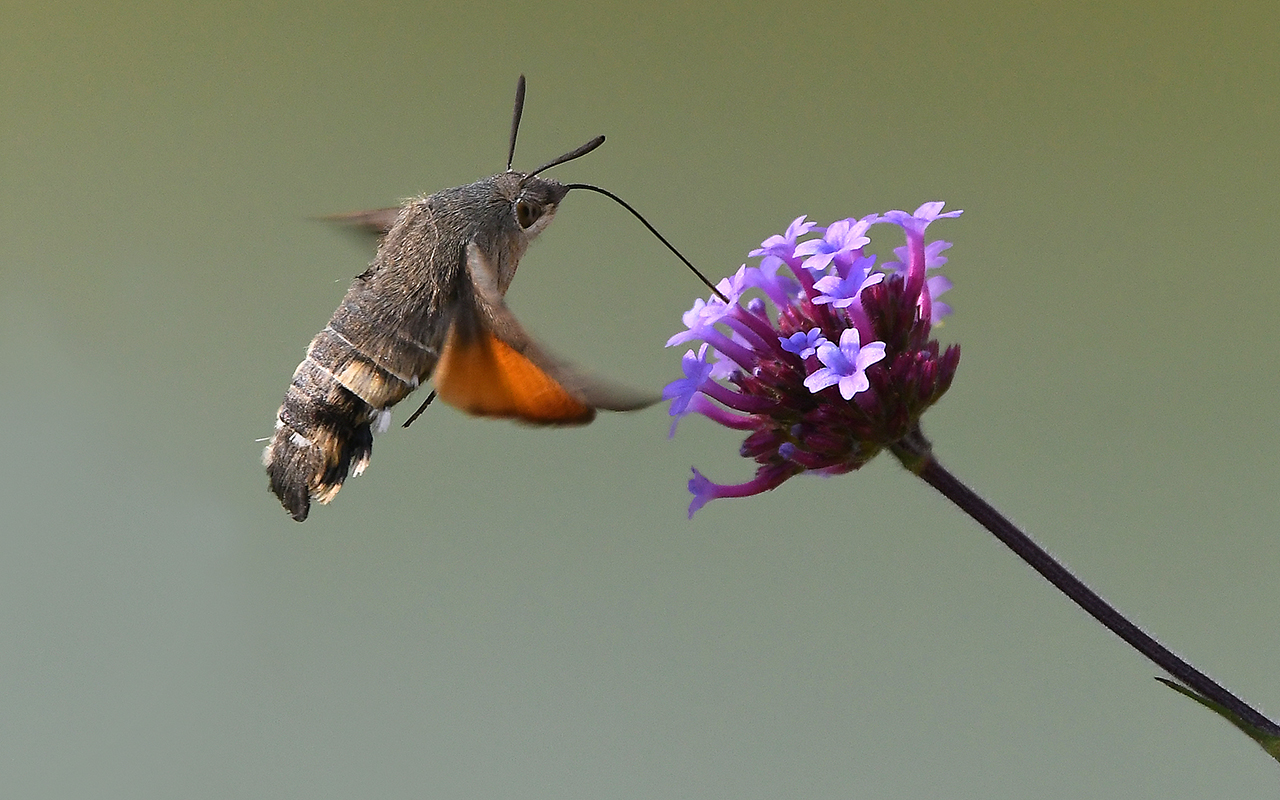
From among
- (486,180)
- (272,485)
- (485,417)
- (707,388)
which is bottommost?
(272,485)

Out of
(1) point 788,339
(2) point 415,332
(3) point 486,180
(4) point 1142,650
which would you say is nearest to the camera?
(4) point 1142,650

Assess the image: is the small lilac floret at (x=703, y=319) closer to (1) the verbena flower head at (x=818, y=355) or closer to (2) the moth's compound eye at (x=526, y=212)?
(1) the verbena flower head at (x=818, y=355)

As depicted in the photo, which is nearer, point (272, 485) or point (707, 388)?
point (707, 388)

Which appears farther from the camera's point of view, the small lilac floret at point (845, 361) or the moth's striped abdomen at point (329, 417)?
the moth's striped abdomen at point (329, 417)

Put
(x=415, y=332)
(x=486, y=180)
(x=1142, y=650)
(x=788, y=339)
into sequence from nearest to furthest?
(x=1142, y=650)
(x=788, y=339)
(x=415, y=332)
(x=486, y=180)

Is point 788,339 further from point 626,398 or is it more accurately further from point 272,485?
point 272,485

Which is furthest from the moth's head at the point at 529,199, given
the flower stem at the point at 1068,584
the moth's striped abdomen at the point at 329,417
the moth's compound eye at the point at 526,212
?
the flower stem at the point at 1068,584

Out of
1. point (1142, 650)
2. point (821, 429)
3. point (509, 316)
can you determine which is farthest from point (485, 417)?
point (1142, 650)
